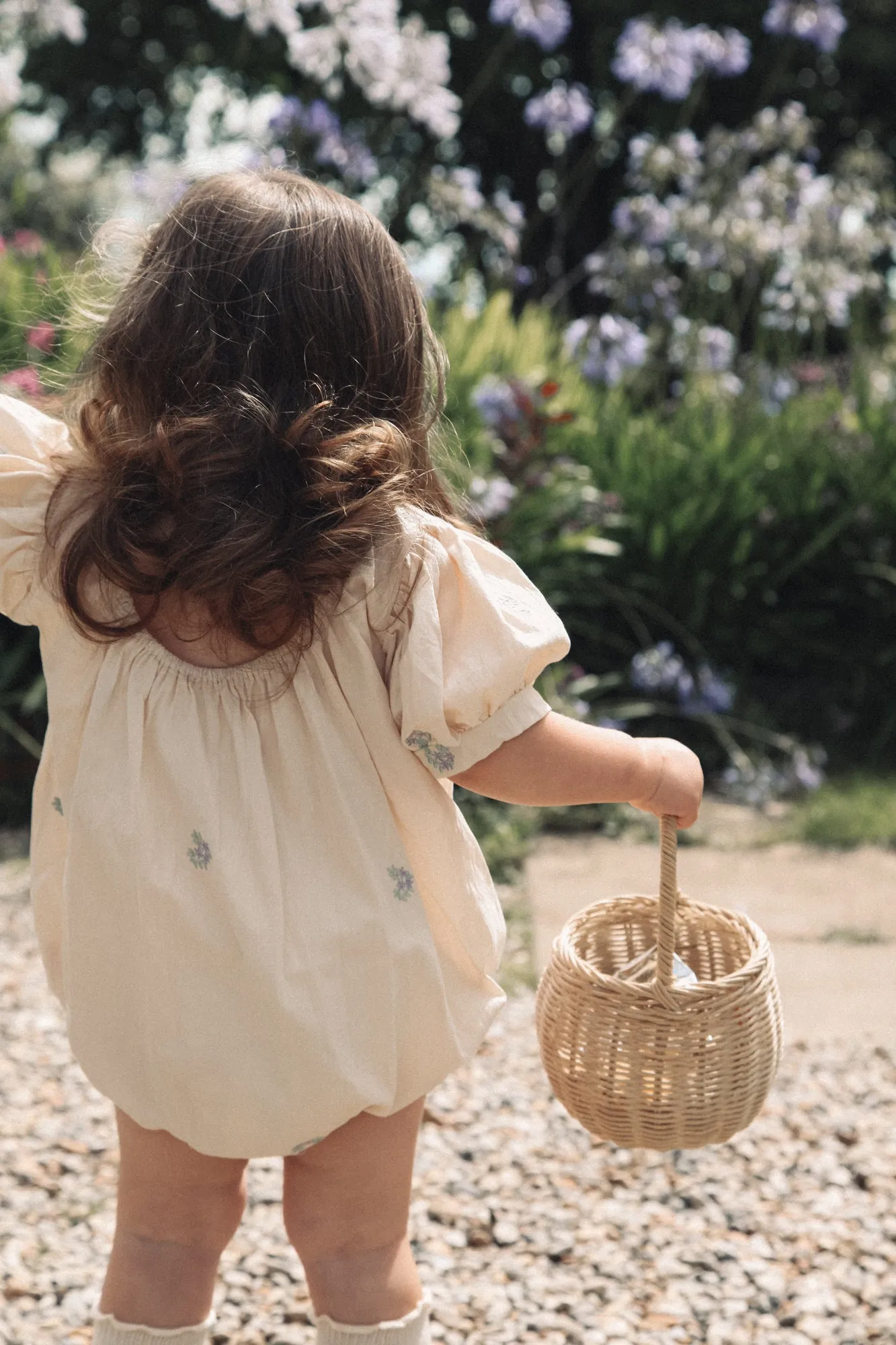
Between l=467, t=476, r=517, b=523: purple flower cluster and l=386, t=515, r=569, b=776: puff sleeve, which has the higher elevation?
l=386, t=515, r=569, b=776: puff sleeve

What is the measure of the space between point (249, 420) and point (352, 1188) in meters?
0.83

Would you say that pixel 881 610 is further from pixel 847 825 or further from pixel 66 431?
pixel 66 431

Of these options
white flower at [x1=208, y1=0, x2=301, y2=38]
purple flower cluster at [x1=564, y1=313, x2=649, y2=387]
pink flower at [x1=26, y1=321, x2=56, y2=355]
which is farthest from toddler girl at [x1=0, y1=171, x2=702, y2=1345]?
white flower at [x1=208, y1=0, x2=301, y2=38]

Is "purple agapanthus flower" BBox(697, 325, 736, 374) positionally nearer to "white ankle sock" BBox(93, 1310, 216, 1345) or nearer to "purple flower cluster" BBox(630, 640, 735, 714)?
"purple flower cluster" BBox(630, 640, 735, 714)

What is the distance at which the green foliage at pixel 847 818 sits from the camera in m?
4.05

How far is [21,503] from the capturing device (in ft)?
4.91

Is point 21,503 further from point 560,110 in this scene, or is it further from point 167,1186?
point 560,110

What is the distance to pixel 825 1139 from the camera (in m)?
2.40

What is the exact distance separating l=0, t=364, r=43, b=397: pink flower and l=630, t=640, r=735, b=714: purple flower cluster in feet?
6.63

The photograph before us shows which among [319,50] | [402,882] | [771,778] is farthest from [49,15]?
[402,882]

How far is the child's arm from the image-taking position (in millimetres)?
1474

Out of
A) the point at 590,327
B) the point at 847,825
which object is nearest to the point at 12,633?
the point at 590,327

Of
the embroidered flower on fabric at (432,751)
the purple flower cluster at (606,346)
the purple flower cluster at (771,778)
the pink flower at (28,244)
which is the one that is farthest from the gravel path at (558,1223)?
the pink flower at (28,244)

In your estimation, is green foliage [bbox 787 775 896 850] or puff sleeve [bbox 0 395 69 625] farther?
green foliage [bbox 787 775 896 850]
